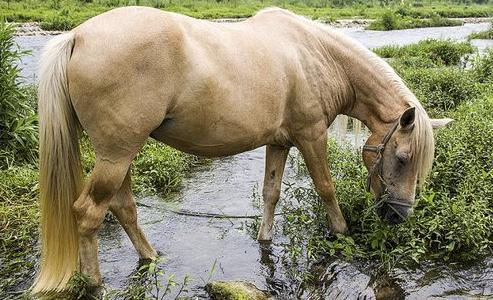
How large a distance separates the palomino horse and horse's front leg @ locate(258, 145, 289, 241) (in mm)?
37

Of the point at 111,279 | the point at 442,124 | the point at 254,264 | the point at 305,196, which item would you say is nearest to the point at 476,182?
the point at 442,124

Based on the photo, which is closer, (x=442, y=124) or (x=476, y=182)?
(x=442, y=124)

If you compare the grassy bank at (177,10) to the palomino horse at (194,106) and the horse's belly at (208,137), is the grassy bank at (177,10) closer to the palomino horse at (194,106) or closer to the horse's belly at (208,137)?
the palomino horse at (194,106)

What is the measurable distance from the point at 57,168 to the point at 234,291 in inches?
62.6

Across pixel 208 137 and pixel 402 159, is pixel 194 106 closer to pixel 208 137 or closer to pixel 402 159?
pixel 208 137

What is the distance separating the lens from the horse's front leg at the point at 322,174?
4516 millimetres

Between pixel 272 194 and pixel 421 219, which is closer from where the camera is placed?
pixel 421 219

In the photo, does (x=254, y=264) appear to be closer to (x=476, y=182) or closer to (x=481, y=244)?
(x=481, y=244)

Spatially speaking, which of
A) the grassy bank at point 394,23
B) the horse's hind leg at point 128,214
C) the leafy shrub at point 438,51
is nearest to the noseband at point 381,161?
the horse's hind leg at point 128,214

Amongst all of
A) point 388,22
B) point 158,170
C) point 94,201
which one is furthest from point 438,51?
point 388,22

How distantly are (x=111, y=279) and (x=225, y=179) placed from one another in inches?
109

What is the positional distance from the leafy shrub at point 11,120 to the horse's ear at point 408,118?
4.46 m

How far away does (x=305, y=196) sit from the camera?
5680 millimetres

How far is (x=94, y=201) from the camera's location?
141 inches
